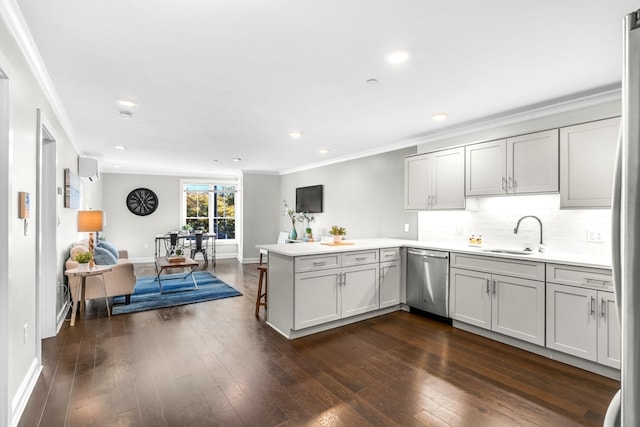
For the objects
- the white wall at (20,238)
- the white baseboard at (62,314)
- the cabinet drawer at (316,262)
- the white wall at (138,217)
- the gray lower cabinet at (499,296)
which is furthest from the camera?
the white wall at (138,217)

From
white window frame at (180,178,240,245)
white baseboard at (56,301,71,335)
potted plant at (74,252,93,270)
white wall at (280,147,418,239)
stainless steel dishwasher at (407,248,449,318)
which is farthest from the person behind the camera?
white window frame at (180,178,240,245)

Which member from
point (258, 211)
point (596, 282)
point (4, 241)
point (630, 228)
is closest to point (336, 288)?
point (596, 282)

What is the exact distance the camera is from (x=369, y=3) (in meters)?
1.72

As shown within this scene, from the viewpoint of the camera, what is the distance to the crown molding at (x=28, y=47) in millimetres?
1786

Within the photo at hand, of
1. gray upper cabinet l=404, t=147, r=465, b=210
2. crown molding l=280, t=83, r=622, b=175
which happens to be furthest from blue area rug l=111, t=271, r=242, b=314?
crown molding l=280, t=83, r=622, b=175

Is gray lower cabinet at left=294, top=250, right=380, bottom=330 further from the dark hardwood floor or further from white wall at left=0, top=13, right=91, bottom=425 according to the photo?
white wall at left=0, top=13, right=91, bottom=425

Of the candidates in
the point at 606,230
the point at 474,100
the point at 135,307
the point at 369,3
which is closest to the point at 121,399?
the point at 135,307

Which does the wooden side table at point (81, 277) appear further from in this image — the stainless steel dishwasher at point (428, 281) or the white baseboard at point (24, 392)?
the stainless steel dishwasher at point (428, 281)

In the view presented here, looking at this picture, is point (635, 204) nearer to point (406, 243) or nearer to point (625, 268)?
point (625, 268)

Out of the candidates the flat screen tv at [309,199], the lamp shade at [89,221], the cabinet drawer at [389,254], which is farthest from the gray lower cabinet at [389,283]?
the lamp shade at [89,221]

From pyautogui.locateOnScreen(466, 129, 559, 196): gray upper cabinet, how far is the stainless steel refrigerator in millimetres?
2935

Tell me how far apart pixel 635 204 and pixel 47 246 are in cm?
458

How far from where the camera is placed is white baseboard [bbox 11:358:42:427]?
2018mm

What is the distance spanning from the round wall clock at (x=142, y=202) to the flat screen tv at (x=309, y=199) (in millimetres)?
3978
